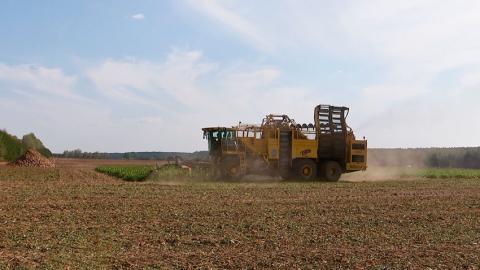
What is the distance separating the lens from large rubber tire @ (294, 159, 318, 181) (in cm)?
2411

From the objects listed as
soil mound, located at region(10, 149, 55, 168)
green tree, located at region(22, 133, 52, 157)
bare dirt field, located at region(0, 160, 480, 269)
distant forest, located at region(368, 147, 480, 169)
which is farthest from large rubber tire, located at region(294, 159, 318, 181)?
green tree, located at region(22, 133, 52, 157)

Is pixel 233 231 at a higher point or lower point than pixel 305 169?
lower

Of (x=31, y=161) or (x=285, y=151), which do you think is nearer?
(x=285, y=151)

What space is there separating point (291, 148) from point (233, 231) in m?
14.7

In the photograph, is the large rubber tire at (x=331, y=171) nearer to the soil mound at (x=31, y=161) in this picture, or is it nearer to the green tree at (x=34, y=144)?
the soil mound at (x=31, y=161)

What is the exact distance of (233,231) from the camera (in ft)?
31.4

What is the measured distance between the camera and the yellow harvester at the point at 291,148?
77.3ft

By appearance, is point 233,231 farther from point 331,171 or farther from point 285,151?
point 331,171

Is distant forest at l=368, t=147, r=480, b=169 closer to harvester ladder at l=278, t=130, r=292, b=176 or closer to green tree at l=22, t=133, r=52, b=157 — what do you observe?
harvester ladder at l=278, t=130, r=292, b=176

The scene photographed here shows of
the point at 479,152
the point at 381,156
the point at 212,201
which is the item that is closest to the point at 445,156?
the point at 479,152

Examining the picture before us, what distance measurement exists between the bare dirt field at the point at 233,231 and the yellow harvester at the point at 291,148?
8.22m

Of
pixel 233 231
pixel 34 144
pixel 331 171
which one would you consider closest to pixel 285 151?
pixel 331 171

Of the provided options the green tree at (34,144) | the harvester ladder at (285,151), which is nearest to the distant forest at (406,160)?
the harvester ladder at (285,151)

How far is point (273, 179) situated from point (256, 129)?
268 cm
